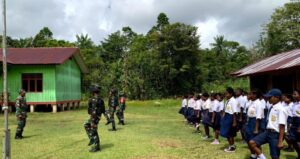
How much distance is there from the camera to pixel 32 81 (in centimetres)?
2894

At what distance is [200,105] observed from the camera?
15.7m

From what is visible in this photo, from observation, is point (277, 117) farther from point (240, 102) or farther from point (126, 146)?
point (126, 146)

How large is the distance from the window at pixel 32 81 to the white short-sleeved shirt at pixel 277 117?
2333 cm

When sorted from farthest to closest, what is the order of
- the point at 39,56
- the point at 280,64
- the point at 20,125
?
the point at 39,56, the point at 280,64, the point at 20,125

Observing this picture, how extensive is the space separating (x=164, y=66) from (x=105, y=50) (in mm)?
19358

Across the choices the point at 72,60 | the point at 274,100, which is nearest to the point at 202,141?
the point at 274,100

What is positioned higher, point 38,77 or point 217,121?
point 38,77

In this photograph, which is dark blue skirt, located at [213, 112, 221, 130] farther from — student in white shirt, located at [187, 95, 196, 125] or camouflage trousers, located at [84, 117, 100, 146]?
student in white shirt, located at [187, 95, 196, 125]

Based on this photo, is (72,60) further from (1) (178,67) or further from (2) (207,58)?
(2) (207,58)

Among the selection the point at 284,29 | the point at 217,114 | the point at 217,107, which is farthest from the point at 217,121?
the point at 284,29

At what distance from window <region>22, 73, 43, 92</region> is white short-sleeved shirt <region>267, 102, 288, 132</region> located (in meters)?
23.3

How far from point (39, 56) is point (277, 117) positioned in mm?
24285

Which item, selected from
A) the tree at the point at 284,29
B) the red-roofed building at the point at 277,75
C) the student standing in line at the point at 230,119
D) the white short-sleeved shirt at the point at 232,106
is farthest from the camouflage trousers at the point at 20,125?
the tree at the point at 284,29

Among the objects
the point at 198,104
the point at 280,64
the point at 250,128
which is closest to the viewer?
the point at 250,128
